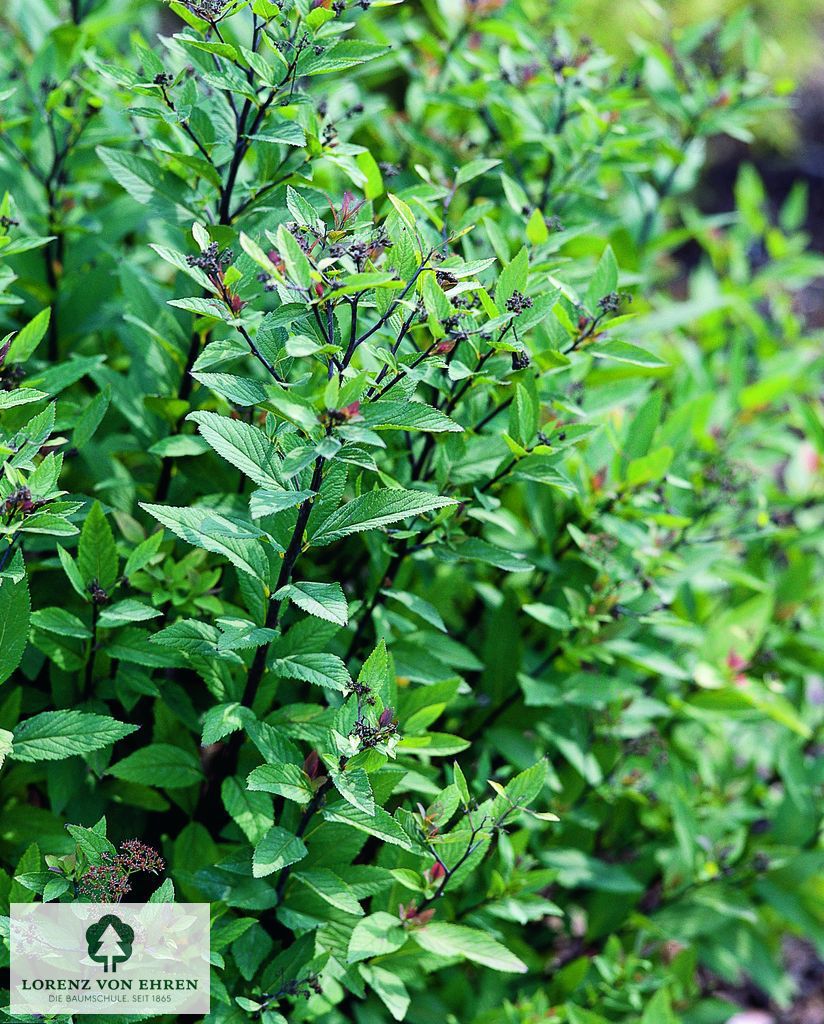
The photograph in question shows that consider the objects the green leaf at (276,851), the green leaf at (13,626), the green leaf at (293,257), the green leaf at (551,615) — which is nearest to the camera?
the green leaf at (293,257)

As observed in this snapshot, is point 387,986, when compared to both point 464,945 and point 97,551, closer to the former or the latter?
point 464,945

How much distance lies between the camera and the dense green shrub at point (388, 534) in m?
1.26

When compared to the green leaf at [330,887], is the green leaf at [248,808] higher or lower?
higher

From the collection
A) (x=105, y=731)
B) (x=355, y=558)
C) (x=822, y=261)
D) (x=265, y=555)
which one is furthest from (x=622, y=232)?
(x=105, y=731)

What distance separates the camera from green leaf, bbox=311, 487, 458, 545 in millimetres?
1215

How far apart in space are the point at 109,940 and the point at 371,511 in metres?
0.65

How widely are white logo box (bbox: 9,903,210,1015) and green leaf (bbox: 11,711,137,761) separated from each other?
19cm

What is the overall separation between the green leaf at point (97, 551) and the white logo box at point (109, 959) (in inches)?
17.5

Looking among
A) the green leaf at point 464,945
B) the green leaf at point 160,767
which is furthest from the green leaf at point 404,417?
the green leaf at point 464,945

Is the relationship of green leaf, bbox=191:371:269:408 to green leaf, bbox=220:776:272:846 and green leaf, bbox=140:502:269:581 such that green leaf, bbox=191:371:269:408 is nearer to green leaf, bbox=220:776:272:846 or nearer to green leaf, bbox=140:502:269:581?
green leaf, bbox=140:502:269:581

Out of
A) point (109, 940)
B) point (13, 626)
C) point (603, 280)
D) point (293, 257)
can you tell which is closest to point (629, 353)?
point (603, 280)

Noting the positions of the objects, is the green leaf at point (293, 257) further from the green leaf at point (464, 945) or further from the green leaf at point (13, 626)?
the green leaf at point (464, 945)

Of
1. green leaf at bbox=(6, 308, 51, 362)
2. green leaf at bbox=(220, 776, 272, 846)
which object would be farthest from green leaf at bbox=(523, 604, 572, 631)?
green leaf at bbox=(6, 308, 51, 362)

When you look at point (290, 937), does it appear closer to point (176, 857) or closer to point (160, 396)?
point (176, 857)
